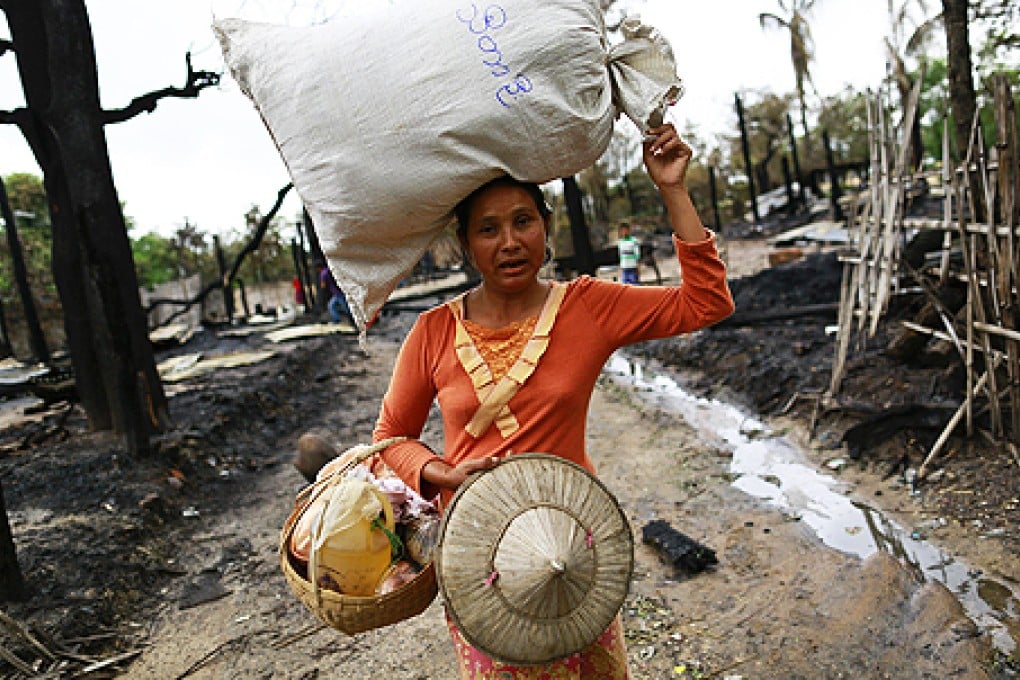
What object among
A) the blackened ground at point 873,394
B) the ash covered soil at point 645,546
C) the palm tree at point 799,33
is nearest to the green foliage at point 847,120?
the palm tree at point 799,33

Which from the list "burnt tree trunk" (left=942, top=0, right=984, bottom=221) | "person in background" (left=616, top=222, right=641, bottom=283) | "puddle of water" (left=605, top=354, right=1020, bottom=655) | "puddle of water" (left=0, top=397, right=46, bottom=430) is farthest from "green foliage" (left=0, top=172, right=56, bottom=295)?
"burnt tree trunk" (left=942, top=0, right=984, bottom=221)

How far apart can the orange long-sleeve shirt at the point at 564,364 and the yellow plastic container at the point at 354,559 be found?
0.18 m

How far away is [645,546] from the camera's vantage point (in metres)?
4.19

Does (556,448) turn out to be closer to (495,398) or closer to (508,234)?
(495,398)

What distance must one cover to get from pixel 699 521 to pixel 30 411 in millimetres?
7994

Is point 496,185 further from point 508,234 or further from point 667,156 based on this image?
point 667,156

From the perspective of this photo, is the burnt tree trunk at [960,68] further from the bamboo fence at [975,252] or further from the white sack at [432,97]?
the white sack at [432,97]

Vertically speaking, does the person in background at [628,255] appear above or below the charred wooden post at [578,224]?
below

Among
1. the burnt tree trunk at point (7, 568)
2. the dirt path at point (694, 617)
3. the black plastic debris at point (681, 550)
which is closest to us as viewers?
the dirt path at point (694, 617)

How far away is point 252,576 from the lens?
4492mm

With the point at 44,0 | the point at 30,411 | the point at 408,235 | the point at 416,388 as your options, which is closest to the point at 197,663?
the point at 416,388

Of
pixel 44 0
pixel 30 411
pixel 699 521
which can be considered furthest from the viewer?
pixel 30 411

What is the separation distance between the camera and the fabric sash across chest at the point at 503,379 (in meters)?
1.67

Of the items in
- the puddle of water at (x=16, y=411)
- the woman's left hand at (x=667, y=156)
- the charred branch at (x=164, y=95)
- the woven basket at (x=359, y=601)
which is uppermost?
the charred branch at (x=164, y=95)
